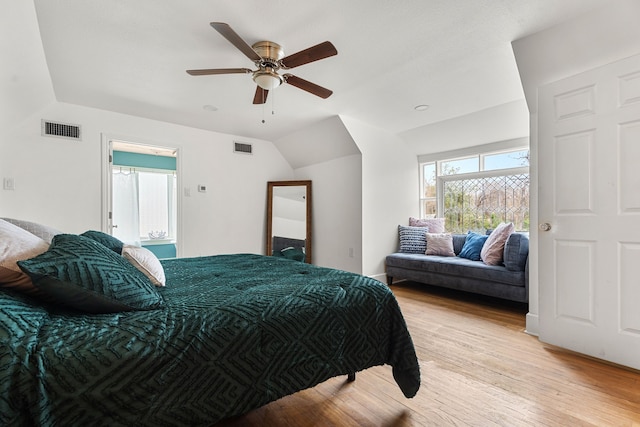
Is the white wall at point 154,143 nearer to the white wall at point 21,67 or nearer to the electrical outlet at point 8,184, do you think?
the electrical outlet at point 8,184

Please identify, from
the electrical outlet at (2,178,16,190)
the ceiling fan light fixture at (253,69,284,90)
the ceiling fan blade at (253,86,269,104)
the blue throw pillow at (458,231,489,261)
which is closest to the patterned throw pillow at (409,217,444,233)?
the blue throw pillow at (458,231,489,261)

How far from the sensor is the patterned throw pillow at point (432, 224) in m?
4.68

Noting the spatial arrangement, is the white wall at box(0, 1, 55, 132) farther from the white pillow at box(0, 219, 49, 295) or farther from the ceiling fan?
the white pillow at box(0, 219, 49, 295)

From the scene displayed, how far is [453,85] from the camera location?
303 cm

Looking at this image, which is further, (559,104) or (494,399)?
(559,104)

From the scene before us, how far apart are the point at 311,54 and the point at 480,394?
2380 mm

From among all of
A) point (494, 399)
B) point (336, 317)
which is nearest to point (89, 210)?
point (336, 317)

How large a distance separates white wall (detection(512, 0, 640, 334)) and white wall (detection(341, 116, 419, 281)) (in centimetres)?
207

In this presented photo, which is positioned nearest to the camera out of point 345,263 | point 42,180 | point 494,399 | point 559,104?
point 494,399

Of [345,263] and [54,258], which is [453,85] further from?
[54,258]

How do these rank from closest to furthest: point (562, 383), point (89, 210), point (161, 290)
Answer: point (161, 290) < point (562, 383) < point (89, 210)

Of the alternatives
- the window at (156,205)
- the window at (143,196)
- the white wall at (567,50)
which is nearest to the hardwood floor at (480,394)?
the white wall at (567,50)

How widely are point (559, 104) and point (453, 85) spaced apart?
3.36ft

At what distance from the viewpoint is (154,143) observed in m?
4.04
